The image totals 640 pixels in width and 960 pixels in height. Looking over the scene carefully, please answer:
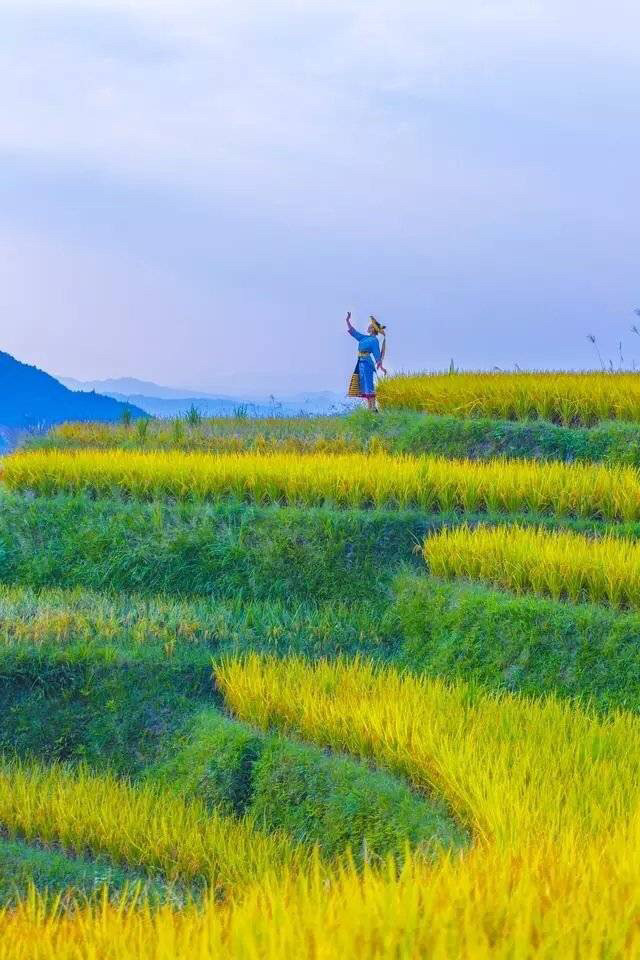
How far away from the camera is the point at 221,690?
23.1 feet

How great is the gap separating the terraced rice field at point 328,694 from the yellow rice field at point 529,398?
50 mm

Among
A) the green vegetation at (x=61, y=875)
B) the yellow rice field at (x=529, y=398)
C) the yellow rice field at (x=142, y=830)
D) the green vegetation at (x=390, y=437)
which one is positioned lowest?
the green vegetation at (x=61, y=875)

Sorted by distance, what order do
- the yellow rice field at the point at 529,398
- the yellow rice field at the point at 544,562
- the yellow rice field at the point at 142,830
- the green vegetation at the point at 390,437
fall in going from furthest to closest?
1. the yellow rice field at the point at 529,398
2. the green vegetation at the point at 390,437
3. the yellow rice field at the point at 544,562
4. the yellow rice field at the point at 142,830

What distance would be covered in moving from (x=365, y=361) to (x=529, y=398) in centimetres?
184

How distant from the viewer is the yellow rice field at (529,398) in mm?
11531

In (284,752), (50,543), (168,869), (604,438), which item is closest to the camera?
(168,869)

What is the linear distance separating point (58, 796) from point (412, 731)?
1.72 metres

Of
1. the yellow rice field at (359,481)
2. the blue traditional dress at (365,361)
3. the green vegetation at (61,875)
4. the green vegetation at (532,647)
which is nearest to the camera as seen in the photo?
the green vegetation at (61,875)

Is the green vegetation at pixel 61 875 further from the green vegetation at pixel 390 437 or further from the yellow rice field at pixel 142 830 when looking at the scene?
the green vegetation at pixel 390 437


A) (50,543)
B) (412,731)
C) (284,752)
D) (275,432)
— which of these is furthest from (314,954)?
(275,432)

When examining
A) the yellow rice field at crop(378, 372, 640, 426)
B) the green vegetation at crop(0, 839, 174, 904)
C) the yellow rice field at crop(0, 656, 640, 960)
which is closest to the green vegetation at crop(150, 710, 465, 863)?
the yellow rice field at crop(0, 656, 640, 960)

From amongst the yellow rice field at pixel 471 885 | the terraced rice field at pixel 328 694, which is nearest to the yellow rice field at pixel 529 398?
the terraced rice field at pixel 328 694

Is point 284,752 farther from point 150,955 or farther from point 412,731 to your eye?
point 150,955

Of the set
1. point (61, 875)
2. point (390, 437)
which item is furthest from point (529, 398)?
point (61, 875)
